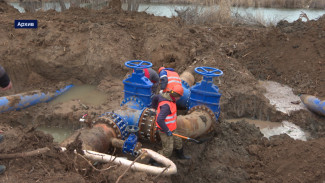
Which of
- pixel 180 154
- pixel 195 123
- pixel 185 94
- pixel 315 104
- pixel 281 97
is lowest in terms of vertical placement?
pixel 180 154

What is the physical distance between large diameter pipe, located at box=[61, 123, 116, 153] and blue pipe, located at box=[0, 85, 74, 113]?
10.3ft

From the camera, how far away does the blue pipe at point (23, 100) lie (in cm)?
572

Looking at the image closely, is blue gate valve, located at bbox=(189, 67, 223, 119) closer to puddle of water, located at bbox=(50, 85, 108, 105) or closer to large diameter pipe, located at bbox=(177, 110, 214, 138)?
large diameter pipe, located at bbox=(177, 110, 214, 138)

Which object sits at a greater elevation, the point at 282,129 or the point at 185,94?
the point at 185,94

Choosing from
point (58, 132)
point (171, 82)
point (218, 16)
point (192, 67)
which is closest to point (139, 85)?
point (171, 82)

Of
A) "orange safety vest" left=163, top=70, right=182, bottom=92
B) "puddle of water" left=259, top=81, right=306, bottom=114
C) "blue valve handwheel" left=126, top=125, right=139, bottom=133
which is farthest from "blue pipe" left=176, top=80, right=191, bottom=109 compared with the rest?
"puddle of water" left=259, top=81, right=306, bottom=114

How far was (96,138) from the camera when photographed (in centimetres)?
343

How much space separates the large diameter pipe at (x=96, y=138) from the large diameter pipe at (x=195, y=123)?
3.65 ft

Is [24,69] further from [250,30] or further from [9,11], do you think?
[250,30]

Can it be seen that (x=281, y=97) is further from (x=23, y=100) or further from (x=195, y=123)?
(x=23, y=100)

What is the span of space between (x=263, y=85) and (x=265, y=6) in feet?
41.7

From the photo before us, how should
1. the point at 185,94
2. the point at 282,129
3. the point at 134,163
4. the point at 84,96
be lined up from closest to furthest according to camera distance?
the point at 134,163 < the point at 185,94 < the point at 282,129 < the point at 84,96

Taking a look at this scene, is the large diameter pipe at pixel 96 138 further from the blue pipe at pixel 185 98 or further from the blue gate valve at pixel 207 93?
the blue pipe at pixel 185 98

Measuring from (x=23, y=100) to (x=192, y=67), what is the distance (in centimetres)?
435
